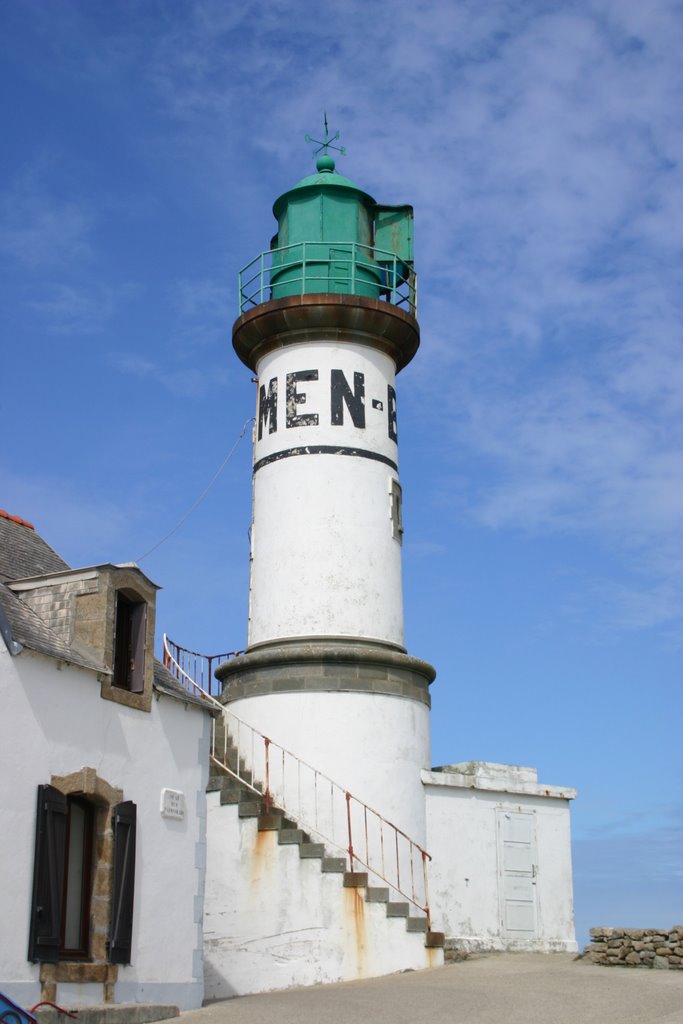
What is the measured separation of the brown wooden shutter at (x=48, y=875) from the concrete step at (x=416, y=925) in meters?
6.26

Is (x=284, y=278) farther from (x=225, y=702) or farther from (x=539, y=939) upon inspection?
(x=539, y=939)

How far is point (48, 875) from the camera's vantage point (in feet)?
44.4

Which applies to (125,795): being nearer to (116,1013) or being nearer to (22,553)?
(116,1013)

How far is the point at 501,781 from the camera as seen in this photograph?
21.8 meters

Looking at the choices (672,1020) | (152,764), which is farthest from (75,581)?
(672,1020)

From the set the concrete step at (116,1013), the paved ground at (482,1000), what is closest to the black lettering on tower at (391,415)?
the paved ground at (482,1000)

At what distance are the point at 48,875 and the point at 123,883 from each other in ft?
4.63

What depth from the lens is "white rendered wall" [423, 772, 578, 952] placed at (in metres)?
20.7

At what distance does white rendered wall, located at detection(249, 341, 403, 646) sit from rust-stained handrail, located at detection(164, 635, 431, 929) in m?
2.28

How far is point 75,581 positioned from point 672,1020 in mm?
8319

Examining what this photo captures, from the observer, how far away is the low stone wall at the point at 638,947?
694 inches

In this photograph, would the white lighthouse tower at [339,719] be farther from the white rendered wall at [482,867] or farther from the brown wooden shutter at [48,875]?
the brown wooden shutter at [48,875]

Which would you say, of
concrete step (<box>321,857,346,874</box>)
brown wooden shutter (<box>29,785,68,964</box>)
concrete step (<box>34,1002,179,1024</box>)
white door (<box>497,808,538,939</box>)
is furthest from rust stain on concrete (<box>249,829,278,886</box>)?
brown wooden shutter (<box>29,785,68,964</box>)

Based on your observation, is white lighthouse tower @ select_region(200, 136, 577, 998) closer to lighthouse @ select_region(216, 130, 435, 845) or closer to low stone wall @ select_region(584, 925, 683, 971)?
lighthouse @ select_region(216, 130, 435, 845)
